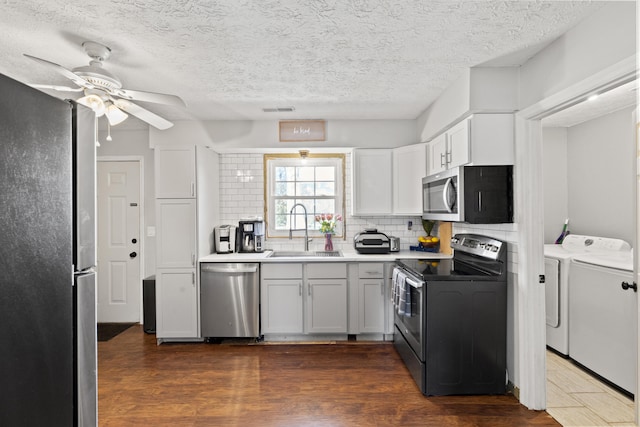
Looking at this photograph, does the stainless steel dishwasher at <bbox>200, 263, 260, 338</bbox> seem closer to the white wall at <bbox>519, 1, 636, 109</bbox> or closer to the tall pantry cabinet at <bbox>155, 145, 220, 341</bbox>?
the tall pantry cabinet at <bbox>155, 145, 220, 341</bbox>

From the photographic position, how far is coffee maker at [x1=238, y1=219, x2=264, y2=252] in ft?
13.1

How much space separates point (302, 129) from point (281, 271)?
1.60 metres

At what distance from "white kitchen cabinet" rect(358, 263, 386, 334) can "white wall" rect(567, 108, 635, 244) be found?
7.25 feet

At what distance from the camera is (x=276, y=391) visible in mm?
2625

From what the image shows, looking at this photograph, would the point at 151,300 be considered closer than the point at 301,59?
No

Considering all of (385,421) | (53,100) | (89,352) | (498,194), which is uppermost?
(53,100)

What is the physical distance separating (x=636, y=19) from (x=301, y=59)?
5.84ft

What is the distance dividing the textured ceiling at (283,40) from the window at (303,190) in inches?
49.2

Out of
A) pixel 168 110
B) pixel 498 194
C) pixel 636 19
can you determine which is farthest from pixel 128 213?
pixel 636 19

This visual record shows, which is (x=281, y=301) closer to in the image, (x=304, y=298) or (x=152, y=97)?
(x=304, y=298)

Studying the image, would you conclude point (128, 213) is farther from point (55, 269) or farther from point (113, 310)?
point (55, 269)

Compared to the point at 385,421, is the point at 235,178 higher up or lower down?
higher up

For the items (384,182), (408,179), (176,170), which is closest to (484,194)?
(408,179)

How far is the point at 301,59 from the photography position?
237 cm
